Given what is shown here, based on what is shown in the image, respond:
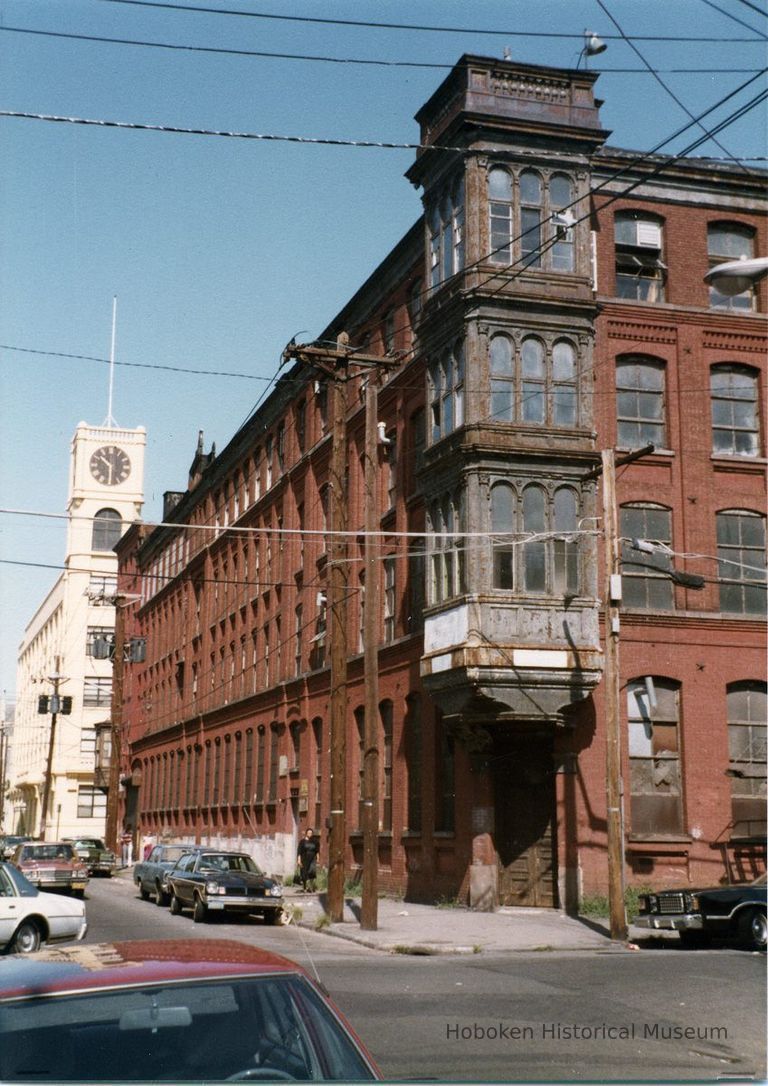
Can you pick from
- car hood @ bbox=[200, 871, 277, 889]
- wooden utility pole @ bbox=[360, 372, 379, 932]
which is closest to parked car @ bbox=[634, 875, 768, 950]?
wooden utility pole @ bbox=[360, 372, 379, 932]

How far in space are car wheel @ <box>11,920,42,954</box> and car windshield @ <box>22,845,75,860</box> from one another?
53.1 ft

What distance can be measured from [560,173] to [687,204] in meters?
4.05

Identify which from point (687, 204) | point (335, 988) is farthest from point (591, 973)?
point (687, 204)

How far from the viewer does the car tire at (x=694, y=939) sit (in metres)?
20.6

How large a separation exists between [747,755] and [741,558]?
4.70 meters

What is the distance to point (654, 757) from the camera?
28.0m

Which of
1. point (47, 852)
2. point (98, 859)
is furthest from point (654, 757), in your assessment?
point (98, 859)

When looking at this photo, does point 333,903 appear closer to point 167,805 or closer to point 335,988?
point 335,988

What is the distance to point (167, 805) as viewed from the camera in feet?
218

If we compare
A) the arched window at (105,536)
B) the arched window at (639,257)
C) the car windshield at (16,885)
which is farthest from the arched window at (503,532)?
the arched window at (105,536)

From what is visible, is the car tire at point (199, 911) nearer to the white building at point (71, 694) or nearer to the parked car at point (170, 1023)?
the parked car at point (170, 1023)

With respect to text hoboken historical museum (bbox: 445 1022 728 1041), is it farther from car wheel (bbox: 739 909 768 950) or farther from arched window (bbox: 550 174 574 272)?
arched window (bbox: 550 174 574 272)

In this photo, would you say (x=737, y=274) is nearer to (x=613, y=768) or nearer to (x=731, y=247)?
(x=613, y=768)

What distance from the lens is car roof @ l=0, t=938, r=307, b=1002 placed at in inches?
179
